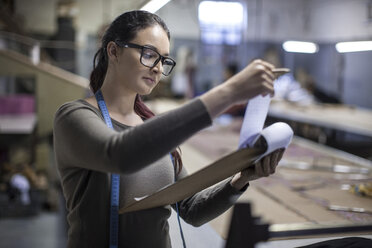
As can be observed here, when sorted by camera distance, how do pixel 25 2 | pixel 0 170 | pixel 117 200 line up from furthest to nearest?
pixel 25 2
pixel 0 170
pixel 117 200

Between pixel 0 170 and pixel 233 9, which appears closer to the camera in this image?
pixel 0 170

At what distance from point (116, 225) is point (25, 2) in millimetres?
11374

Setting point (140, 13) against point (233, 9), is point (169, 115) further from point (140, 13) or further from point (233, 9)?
point (233, 9)

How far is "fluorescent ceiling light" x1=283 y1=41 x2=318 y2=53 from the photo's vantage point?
11.4 meters

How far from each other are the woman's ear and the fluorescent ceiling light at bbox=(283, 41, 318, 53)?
10779 millimetres

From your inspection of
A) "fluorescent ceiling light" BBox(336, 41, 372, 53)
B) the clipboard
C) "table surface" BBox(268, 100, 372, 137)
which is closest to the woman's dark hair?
the clipboard

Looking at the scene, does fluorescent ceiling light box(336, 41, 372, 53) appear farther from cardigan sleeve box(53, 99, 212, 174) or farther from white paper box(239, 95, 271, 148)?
cardigan sleeve box(53, 99, 212, 174)

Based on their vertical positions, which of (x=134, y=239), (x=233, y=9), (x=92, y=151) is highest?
(x=233, y=9)

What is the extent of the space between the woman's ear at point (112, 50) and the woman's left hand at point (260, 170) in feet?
1.49

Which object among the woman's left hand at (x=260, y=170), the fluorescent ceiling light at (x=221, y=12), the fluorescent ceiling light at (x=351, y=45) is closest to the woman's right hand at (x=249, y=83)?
the woman's left hand at (x=260, y=170)

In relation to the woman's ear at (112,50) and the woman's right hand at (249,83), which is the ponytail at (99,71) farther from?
the woman's right hand at (249,83)

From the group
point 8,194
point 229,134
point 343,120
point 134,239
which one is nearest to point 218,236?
point 134,239

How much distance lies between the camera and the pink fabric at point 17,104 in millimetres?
6906

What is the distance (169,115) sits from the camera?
0.82 metres
